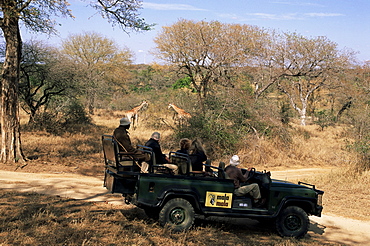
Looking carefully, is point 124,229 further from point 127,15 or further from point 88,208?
point 127,15

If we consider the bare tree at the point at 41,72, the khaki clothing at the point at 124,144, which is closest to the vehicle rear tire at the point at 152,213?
the khaki clothing at the point at 124,144

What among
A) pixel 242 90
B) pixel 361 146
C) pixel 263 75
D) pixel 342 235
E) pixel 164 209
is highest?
pixel 263 75

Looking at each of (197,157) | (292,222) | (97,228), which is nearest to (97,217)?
(97,228)

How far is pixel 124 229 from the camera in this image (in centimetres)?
638

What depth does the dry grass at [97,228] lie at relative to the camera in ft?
18.9

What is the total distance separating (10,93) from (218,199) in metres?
9.37

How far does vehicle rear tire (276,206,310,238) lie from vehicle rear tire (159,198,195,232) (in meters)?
1.73

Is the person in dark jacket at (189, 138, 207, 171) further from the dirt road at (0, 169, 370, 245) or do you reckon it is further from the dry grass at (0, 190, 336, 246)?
the dirt road at (0, 169, 370, 245)

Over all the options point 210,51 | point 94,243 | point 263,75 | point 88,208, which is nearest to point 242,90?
point 210,51

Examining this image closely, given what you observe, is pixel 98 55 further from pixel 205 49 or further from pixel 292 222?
pixel 292 222

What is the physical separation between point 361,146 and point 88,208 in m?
10.2

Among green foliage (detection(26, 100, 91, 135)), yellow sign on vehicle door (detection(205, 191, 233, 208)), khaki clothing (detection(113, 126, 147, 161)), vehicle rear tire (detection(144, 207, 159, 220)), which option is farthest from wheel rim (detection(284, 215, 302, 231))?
green foliage (detection(26, 100, 91, 135))

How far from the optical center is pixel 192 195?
6453mm

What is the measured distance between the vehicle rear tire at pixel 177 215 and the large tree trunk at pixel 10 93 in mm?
8444
